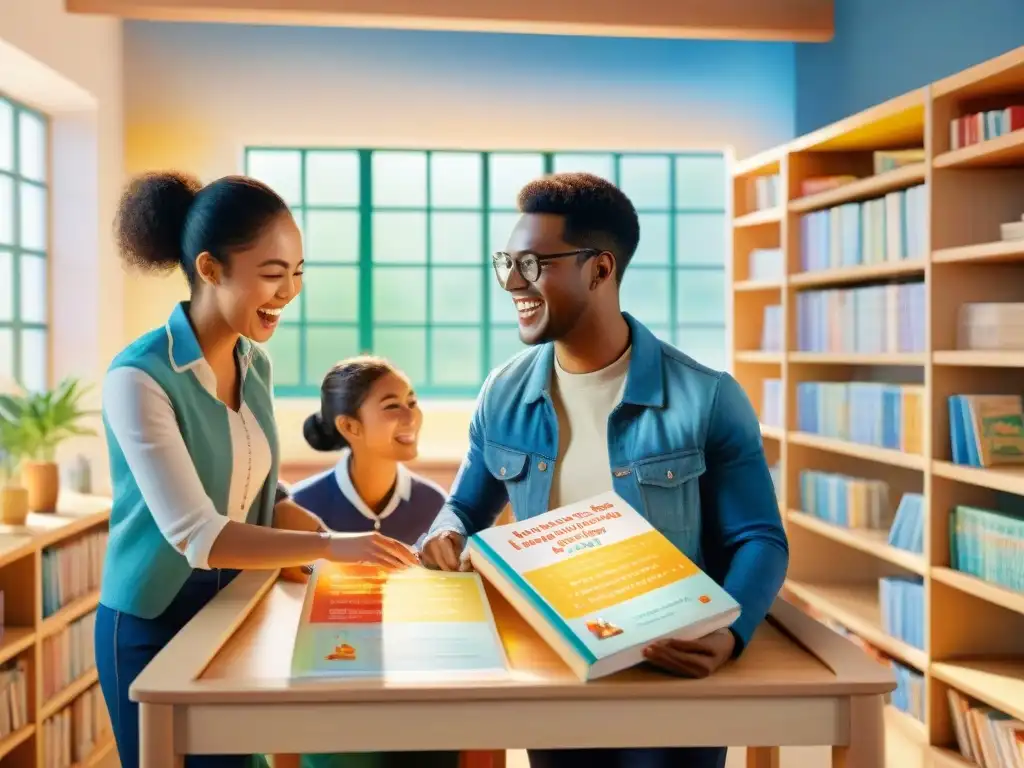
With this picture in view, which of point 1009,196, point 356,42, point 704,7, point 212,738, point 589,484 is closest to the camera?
point 212,738

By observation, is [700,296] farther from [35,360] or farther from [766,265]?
[35,360]

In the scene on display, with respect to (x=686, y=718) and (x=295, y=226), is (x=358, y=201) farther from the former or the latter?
(x=686, y=718)

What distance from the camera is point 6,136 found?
14.2ft

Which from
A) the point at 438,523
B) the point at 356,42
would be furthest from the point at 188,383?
the point at 356,42

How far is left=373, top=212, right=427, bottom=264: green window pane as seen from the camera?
5.58 meters

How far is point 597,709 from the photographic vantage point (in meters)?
1.26

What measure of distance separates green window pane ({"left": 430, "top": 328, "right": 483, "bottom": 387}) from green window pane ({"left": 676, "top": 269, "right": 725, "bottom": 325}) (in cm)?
106

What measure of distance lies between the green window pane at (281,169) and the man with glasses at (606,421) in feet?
13.0

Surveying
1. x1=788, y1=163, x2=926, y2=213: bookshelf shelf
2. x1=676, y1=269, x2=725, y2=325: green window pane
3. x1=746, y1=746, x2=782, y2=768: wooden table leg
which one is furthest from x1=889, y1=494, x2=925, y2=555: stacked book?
x1=676, y1=269, x2=725, y2=325: green window pane

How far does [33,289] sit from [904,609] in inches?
142

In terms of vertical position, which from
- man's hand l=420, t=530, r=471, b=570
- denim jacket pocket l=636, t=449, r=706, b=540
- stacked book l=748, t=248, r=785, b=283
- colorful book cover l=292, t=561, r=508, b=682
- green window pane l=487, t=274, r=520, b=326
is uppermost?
stacked book l=748, t=248, r=785, b=283

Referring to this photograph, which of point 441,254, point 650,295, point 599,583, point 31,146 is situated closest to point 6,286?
point 31,146

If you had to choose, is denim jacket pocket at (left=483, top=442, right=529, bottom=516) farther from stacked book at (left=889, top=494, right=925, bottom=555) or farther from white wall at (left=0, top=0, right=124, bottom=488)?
white wall at (left=0, top=0, right=124, bottom=488)

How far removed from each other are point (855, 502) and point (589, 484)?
2780mm
